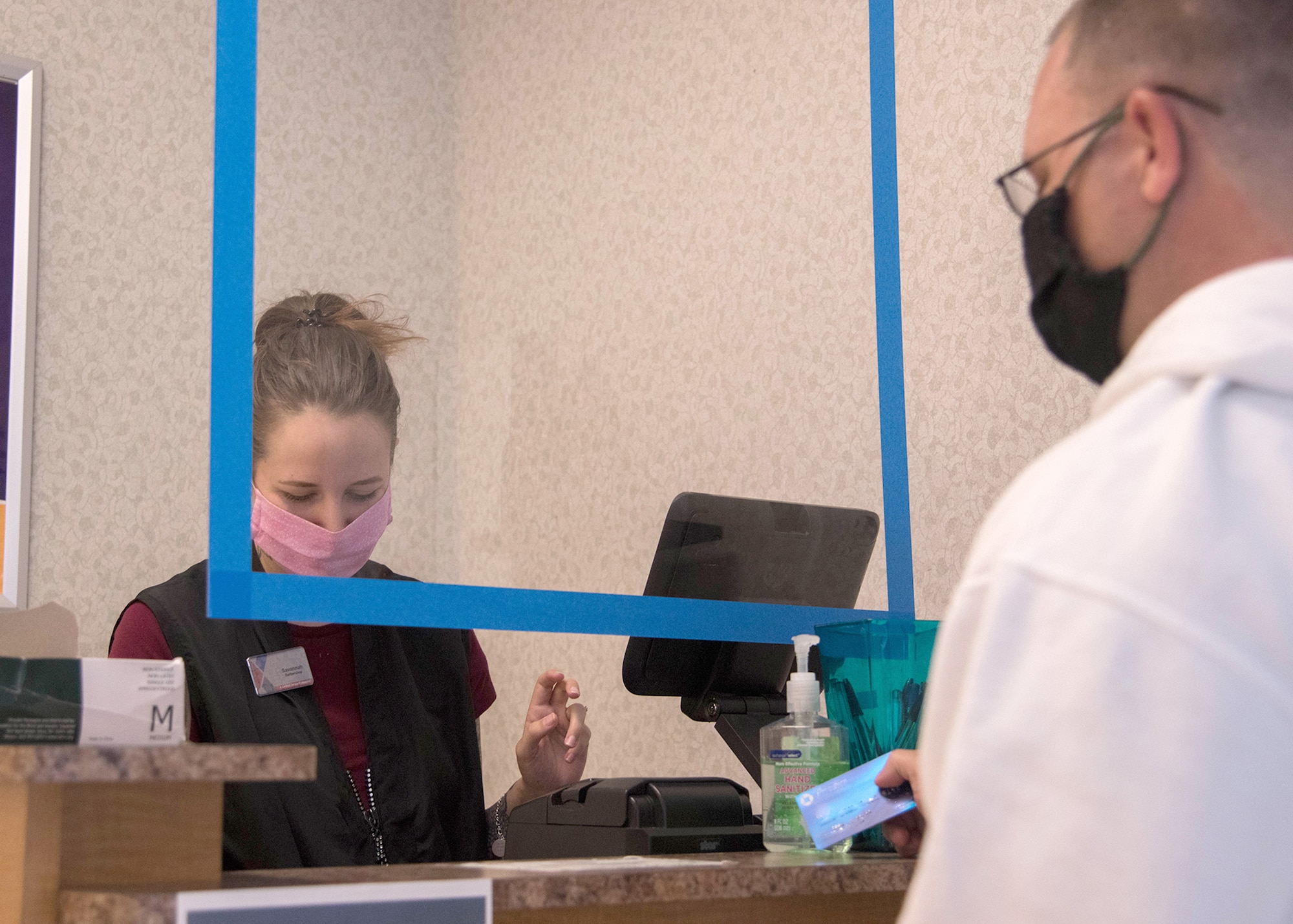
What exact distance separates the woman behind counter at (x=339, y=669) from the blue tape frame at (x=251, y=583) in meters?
0.03

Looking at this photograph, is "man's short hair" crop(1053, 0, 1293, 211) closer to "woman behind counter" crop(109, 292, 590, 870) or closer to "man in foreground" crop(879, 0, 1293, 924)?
"man in foreground" crop(879, 0, 1293, 924)

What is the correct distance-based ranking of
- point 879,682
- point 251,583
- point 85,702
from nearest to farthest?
point 85,702 < point 251,583 < point 879,682

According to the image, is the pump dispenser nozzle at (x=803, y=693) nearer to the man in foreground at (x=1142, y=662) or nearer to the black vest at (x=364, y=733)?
the black vest at (x=364, y=733)

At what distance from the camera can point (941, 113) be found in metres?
1.95

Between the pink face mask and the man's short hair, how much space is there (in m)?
0.77

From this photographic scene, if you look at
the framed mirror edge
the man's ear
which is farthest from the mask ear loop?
the framed mirror edge

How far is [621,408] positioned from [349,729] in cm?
51

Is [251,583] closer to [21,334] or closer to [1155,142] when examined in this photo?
[1155,142]

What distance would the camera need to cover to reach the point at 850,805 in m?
1.18

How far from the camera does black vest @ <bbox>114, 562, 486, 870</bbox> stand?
139 centimetres

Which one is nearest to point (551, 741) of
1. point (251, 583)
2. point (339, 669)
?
point (339, 669)

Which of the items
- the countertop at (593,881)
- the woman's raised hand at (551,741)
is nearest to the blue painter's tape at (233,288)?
the countertop at (593,881)

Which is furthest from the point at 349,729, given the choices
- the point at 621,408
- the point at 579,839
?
the point at 621,408

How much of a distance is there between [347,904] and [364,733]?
0.73 metres
